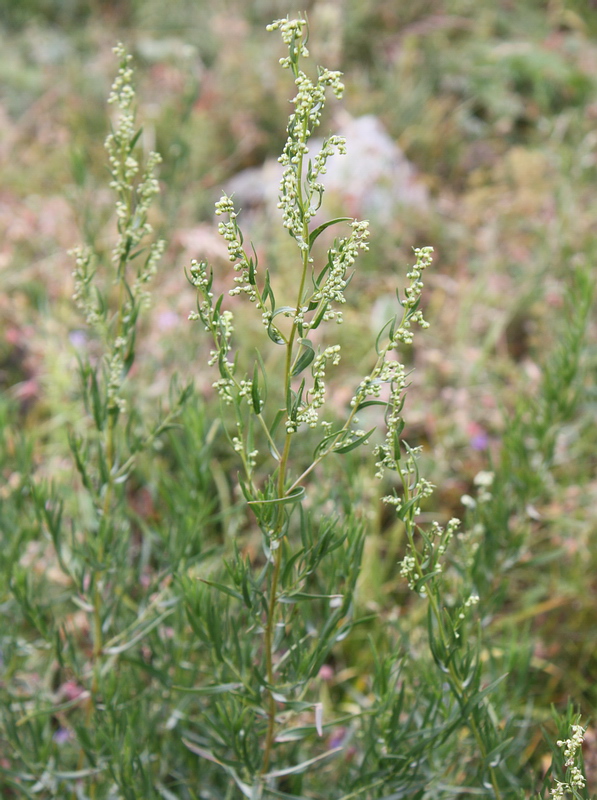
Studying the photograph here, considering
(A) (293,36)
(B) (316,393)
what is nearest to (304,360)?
(B) (316,393)

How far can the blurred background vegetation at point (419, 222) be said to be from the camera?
2.44 meters

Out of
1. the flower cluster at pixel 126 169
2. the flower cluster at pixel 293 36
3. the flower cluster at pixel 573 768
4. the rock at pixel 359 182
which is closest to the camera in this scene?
the flower cluster at pixel 293 36

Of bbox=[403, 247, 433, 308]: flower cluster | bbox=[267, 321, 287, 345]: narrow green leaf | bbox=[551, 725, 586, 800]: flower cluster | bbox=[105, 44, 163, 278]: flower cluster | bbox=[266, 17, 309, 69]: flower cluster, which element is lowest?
bbox=[551, 725, 586, 800]: flower cluster

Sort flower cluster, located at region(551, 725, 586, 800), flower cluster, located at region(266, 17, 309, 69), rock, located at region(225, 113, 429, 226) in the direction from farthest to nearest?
rock, located at region(225, 113, 429, 226)
flower cluster, located at region(551, 725, 586, 800)
flower cluster, located at region(266, 17, 309, 69)

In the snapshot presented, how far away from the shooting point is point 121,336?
1509 millimetres

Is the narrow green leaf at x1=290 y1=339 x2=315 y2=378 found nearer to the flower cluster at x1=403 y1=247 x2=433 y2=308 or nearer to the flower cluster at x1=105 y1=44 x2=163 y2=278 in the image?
the flower cluster at x1=403 y1=247 x2=433 y2=308

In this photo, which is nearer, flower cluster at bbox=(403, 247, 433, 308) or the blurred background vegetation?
flower cluster at bbox=(403, 247, 433, 308)

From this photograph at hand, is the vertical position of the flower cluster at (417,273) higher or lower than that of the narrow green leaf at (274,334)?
higher

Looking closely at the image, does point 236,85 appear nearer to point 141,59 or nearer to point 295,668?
point 141,59

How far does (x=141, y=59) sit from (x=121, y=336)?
17.8 feet

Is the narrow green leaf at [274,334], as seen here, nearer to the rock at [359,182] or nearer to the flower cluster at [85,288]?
the flower cluster at [85,288]

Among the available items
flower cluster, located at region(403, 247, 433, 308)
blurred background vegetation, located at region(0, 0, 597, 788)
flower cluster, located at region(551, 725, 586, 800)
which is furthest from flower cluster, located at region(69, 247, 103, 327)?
flower cluster, located at region(551, 725, 586, 800)

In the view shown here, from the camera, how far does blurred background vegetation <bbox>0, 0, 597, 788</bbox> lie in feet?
8.00

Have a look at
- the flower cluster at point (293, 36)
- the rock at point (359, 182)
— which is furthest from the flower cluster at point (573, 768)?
the rock at point (359, 182)
